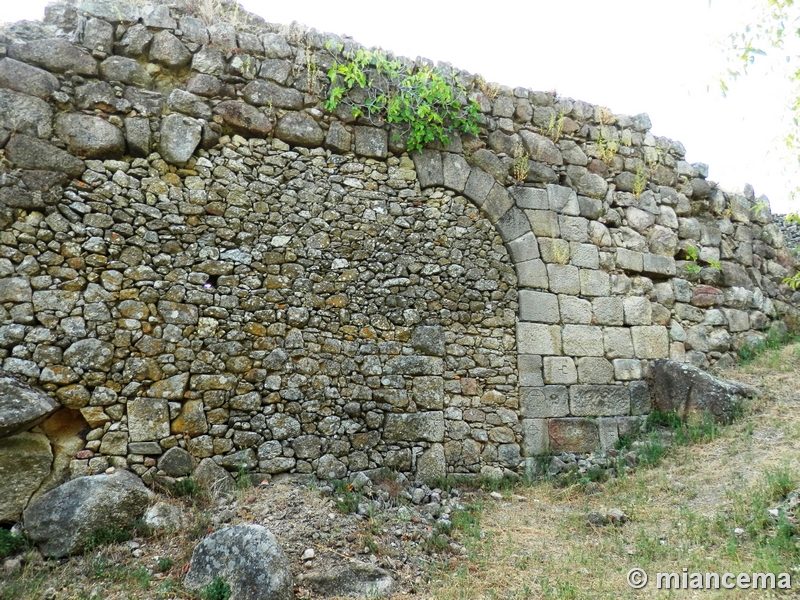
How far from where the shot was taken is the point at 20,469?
13.6ft

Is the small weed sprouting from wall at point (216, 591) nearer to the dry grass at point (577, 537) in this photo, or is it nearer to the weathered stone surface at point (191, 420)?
the dry grass at point (577, 537)

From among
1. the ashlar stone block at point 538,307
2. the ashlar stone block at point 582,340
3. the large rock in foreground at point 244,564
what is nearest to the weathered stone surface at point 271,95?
the ashlar stone block at point 538,307

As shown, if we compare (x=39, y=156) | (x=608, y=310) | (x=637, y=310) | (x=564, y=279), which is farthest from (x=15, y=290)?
(x=637, y=310)

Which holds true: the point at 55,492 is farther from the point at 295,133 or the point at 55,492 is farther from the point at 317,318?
the point at 295,133

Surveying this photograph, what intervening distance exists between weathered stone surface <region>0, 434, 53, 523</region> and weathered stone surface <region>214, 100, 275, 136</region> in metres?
3.03

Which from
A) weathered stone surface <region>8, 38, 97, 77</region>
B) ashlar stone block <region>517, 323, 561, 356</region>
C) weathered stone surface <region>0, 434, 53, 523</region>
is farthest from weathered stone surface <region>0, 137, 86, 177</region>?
ashlar stone block <region>517, 323, 561, 356</region>

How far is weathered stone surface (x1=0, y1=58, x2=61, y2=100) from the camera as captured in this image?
462 cm

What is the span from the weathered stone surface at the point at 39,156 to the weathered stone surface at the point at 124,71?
2.61 ft

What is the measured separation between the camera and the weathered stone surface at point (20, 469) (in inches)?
161

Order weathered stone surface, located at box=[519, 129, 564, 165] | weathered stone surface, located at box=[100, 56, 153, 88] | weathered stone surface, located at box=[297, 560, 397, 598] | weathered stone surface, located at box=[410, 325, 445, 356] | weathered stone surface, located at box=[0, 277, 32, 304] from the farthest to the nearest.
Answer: weathered stone surface, located at box=[519, 129, 564, 165] < weathered stone surface, located at box=[410, 325, 445, 356] < weathered stone surface, located at box=[100, 56, 153, 88] < weathered stone surface, located at box=[0, 277, 32, 304] < weathered stone surface, located at box=[297, 560, 397, 598]

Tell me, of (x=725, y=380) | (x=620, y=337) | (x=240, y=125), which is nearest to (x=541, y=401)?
(x=620, y=337)

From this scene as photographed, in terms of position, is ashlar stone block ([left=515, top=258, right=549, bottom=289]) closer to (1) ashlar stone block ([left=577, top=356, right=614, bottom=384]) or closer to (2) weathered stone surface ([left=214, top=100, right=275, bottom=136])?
(1) ashlar stone block ([left=577, top=356, right=614, bottom=384])

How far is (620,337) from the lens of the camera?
6375 mm

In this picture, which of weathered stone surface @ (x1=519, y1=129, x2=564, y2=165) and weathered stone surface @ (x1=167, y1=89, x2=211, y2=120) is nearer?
weathered stone surface @ (x1=167, y1=89, x2=211, y2=120)
